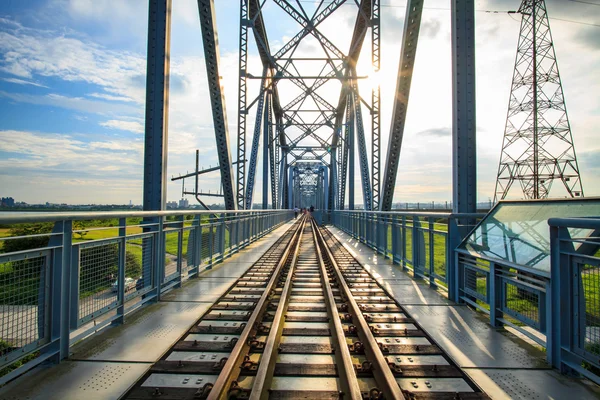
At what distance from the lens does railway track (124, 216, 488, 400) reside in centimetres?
241

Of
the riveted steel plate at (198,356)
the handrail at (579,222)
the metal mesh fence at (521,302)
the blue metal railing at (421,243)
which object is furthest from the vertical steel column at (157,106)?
the handrail at (579,222)

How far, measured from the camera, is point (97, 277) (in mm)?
3619

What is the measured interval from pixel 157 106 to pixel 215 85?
3.16m

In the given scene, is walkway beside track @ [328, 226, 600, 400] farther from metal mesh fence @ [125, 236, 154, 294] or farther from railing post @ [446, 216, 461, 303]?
metal mesh fence @ [125, 236, 154, 294]

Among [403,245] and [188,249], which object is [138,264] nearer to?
[188,249]

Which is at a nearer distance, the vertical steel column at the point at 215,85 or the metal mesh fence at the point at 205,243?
the metal mesh fence at the point at 205,243

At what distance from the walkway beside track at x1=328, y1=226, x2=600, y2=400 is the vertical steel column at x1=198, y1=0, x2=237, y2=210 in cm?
657

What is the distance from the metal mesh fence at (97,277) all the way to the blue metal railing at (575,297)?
14.0ft

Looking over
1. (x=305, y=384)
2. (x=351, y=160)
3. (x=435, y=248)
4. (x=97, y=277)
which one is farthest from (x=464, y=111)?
(x=351, y=160)

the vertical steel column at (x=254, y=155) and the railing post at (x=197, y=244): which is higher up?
the vertical steel column at (x=254, y=155)

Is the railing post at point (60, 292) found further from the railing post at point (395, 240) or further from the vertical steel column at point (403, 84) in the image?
the vertical steel column at point (403, 84)

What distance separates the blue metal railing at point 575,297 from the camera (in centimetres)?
254

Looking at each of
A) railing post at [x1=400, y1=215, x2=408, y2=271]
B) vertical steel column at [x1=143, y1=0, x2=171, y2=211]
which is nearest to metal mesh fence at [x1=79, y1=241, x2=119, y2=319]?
vertical steel column at [x1=143, y1=0, x2=171, y2=211]

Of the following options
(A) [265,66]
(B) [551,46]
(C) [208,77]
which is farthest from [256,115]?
(B) [551,46]
